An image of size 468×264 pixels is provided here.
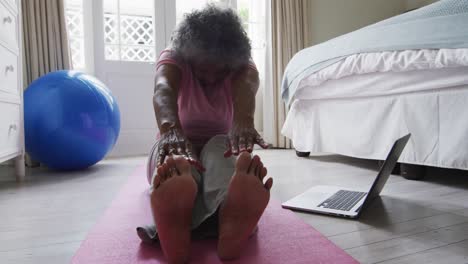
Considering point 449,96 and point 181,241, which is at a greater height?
point 449,96

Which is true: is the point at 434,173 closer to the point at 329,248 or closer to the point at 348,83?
the point at 348,83

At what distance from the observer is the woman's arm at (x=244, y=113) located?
2.11 ft

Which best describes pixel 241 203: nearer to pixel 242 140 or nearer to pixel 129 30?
pixel 242 140

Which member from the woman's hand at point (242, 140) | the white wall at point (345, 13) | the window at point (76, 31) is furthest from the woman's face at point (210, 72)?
the white wall at point (345, 13)

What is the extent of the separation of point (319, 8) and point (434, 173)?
2.08 meters

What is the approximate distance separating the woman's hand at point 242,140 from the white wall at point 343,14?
254 cm

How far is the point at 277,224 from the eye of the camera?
81cm

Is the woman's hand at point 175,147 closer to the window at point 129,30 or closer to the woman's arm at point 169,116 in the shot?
the woman's arm at point 169,116

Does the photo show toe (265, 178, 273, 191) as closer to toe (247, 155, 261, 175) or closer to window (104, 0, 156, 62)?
toe (247, 155, 261, 175)

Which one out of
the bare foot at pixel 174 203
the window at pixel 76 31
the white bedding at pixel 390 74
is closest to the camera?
the bare foot at pixel 174 203

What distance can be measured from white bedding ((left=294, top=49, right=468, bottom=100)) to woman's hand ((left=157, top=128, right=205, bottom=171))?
3.16 ft

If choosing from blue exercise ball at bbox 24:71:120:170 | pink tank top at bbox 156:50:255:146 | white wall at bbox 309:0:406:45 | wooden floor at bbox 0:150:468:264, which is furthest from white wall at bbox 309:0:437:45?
pink tank top at bbox 156:50:255:146

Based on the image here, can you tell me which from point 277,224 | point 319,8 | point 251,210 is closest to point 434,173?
point 277,224

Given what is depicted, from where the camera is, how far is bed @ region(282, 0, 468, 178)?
110 cm
